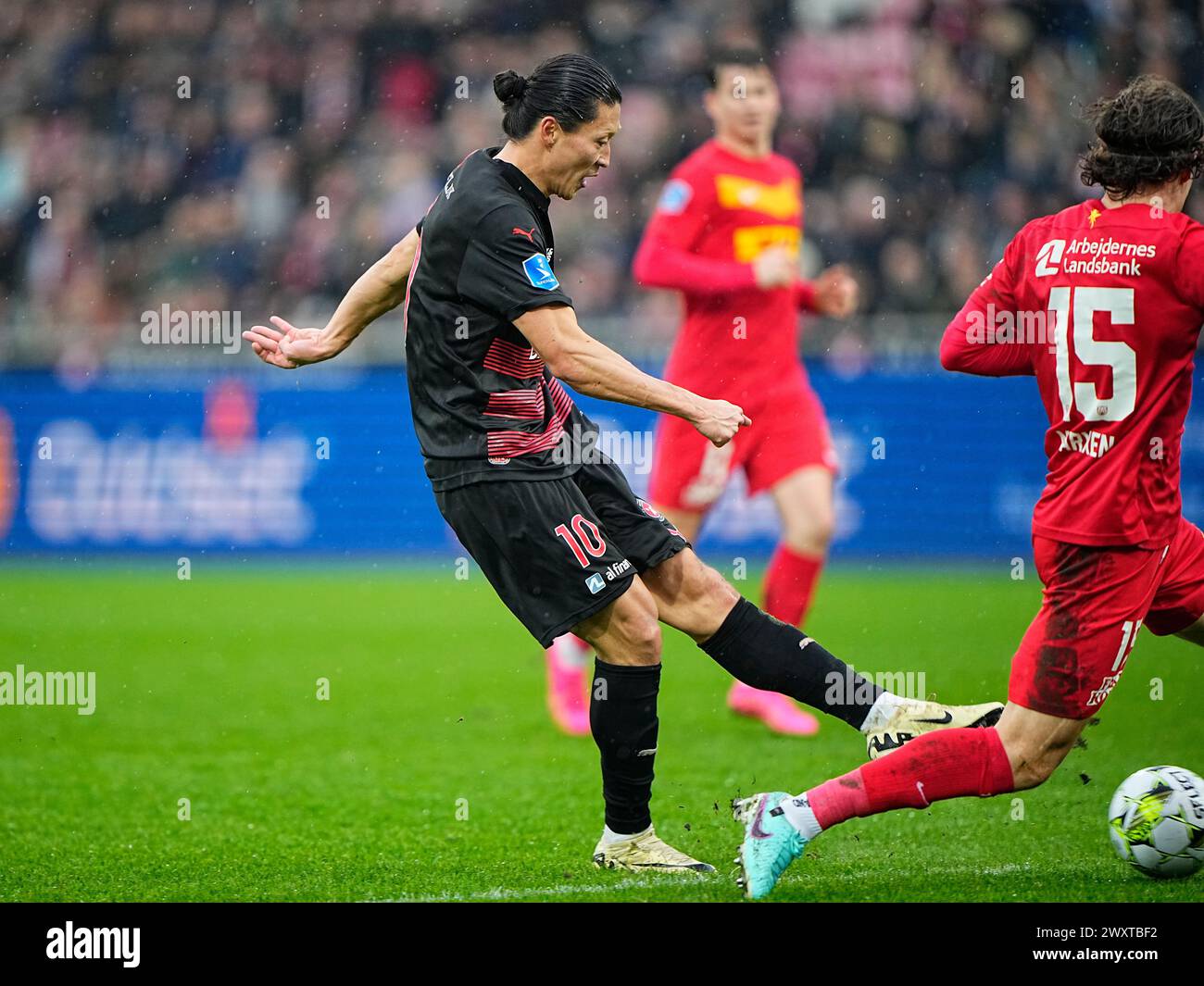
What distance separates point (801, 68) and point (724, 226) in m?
6.66

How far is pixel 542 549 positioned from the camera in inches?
165

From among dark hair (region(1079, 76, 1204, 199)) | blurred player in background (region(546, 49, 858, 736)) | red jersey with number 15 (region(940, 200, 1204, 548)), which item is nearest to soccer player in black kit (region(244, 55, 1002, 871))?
red jersey with number 15 (region(940, 200, 1204, 548))

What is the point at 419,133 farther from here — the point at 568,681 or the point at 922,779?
the point at 922,779

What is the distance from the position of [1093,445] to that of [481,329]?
5.35ft

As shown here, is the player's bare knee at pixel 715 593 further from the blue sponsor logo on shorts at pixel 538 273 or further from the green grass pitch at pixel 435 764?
the blue sponsor logo on shorts at pixel 538 273

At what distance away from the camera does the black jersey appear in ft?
13.4

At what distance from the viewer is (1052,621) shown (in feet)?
12.6

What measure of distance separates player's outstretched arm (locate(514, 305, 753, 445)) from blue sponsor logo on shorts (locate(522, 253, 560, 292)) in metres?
0.06

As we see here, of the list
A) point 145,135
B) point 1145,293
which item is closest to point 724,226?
point 1145,293

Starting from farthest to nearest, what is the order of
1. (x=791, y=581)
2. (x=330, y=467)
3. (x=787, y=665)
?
1. (x=330, y=467)
2. (x=791, y=581)
3. (x=787, y=665)

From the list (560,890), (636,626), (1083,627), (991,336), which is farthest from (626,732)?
(991,336)

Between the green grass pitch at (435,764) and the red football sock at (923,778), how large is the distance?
28 cm

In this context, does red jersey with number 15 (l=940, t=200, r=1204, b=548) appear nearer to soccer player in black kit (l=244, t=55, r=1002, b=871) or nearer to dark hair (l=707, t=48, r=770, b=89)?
soccer player in black kit (l=244, t=55, r=1002, b=871)

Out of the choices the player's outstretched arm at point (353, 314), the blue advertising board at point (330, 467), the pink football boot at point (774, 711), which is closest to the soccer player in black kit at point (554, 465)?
the player's outstretched arm at point (353, 314)
